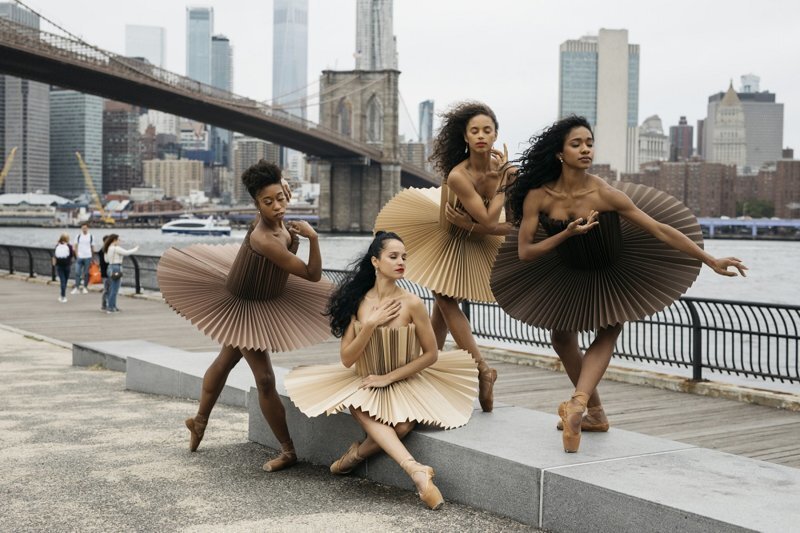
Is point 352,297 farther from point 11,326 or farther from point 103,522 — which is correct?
point 11,326

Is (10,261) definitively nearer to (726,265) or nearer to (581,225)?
(581,225)

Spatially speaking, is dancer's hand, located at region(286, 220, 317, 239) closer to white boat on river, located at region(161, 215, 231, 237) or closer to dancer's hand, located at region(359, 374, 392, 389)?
dancer's hand, located at region(359, 374, 392, 389)

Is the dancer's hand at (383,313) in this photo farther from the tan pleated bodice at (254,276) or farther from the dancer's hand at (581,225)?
the dancer's hand at (581,225)

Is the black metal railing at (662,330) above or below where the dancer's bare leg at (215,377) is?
below

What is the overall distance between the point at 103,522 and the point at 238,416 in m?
2.72

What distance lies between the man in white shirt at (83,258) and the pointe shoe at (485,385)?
16456 millimetres

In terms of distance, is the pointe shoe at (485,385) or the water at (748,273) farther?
the water at (748,273)

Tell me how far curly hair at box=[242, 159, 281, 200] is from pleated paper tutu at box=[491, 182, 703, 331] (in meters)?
1.43

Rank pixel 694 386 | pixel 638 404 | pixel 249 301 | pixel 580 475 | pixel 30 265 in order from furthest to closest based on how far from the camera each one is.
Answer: pixel 30 265
pixel 694 386
pixel 638 404
pixel 249 301
pixel 580 475

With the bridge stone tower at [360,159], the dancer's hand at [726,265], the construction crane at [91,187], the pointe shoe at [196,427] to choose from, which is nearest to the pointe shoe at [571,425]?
the dancer's hand at [726,265]

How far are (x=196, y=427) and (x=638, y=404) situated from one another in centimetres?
371

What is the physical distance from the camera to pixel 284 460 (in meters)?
5.59

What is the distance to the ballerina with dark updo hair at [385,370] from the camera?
16.6 feet

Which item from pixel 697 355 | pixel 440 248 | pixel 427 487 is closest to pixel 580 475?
pixel 427 487
